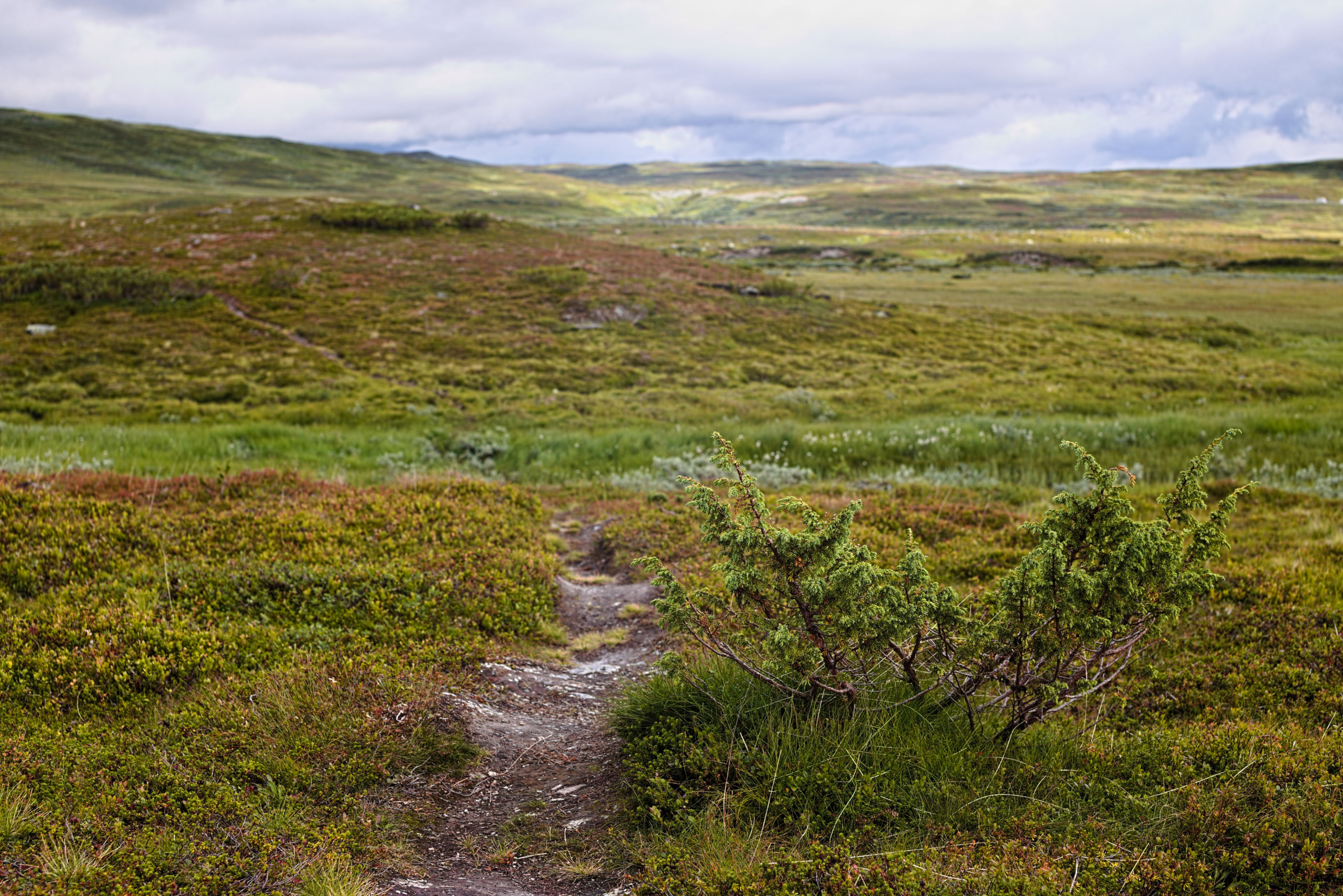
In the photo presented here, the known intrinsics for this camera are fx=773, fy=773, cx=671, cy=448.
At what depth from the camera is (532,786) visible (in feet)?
17.4

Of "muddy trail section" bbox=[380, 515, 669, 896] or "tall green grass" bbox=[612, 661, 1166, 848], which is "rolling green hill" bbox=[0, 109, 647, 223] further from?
"tall green grass" bbox=[612, 661, 1166, 848]

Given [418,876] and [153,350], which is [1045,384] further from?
[153,350]

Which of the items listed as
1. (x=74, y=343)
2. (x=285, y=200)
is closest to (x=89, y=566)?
(x=74, y=343)

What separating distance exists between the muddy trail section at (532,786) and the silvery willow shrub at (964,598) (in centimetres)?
130

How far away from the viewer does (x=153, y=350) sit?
86.7ft

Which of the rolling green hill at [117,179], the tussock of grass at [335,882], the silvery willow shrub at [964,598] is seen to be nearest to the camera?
the tussock of grass at [335,882]

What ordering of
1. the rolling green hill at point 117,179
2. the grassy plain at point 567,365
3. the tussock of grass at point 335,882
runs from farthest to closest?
the rolling green hill at point 117,179, the grassy plain at point 567,365, the tussock of grass at point 335,882

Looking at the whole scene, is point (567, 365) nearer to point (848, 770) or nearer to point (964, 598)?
point (964, 598)

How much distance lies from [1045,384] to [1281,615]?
21913 millimetres

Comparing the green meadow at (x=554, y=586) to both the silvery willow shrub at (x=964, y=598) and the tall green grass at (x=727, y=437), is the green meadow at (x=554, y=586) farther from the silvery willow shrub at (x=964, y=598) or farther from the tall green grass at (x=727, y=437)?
the silvery willow shrub at (x=964, y=598)

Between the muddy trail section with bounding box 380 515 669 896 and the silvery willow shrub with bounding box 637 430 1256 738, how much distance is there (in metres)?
1.30

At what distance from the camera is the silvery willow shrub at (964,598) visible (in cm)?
459

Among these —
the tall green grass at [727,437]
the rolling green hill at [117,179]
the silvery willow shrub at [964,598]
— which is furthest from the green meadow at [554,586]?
the rolling green hill at [117,179]

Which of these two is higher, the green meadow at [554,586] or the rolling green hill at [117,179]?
the rolling green hill at [117,179]
